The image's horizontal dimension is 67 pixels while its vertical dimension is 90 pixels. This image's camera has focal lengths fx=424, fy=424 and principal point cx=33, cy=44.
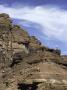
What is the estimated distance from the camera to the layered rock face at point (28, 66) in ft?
358

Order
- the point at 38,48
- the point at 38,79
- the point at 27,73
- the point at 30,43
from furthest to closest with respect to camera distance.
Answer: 1. the point at 30,43
2. the point at 38,48
3. the point at 27,73
4. the point at 38,79

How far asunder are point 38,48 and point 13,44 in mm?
12071

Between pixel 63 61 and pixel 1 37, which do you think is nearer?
pixel 63 61

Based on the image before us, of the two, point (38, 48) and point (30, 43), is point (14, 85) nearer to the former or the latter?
point (38, 48)

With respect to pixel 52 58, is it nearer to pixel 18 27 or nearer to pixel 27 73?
pixel 27 73

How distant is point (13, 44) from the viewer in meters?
151

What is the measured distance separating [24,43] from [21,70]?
29050mm

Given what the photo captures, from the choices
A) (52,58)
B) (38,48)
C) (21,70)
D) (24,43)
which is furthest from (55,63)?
(24,43)

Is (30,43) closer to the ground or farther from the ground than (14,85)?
farther from the ground

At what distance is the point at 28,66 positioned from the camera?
121812mm

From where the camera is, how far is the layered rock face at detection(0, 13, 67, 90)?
10919 cm

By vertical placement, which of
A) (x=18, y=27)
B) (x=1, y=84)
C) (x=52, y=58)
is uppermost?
(x=18, y=27)

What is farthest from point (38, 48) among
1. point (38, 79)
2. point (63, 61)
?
point (38, 79)

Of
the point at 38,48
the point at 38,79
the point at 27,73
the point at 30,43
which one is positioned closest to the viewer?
the point at 38,79
